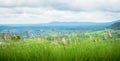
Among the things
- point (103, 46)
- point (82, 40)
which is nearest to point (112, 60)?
point (103, 46)

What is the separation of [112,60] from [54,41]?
1.27m

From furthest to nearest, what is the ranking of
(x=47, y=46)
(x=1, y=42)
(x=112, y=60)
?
1. (x=1, y=42)
2. (x=47, y=46)
3. (x=112, y=60)

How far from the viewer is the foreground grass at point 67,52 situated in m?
5.61

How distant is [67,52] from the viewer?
5648 mm

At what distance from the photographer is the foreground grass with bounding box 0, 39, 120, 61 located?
5608 millimetres

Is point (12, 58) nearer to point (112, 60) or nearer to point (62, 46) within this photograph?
point (62, 46)

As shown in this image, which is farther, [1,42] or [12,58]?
[1,42]

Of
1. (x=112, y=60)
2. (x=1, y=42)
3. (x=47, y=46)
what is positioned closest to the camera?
(x=112, y=60)

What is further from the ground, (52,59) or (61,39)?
(61,39)

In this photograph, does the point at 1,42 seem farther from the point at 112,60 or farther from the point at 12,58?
the point at 112,60

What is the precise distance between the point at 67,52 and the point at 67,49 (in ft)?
0.29

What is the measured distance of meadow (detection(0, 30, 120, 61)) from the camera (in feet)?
18.4

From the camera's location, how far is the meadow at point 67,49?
221 inches

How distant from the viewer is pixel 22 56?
582 cm
